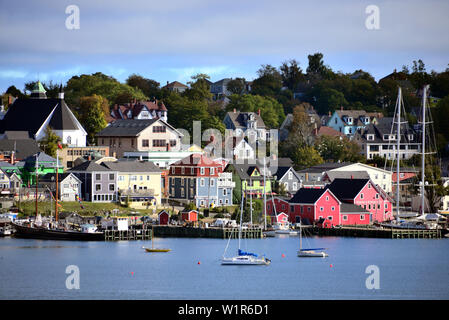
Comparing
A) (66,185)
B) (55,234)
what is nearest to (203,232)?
(55,234)

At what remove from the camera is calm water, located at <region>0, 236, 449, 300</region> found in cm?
5844

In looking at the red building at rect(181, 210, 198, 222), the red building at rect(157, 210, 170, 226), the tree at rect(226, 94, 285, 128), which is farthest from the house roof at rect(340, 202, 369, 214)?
the tree at rect(226, 94, 285, 128)

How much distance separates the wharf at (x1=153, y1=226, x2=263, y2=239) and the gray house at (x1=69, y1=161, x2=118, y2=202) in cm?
1003

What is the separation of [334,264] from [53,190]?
105 feet

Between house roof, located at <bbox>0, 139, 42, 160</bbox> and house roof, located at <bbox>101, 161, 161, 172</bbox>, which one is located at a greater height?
house roof, located at <bbox>0, 139, 42, 160</bbox>

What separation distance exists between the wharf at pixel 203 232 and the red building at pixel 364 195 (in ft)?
39.9

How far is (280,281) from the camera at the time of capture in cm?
6206

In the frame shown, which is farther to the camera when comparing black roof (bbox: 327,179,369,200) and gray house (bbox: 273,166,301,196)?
gray house (bbox: 273,166,301,196)

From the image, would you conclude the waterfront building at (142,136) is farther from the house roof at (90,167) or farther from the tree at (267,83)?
the tree at (267,83)

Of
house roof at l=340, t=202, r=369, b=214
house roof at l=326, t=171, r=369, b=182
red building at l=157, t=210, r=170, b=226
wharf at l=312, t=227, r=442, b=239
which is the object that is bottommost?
wharf at l=312, t=227, r=442, b=239

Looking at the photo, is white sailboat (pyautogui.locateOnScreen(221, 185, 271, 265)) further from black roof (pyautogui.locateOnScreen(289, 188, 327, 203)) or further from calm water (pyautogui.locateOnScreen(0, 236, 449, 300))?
black roof (pyautogui.locateOnScreen(289, 188, 327, 203))

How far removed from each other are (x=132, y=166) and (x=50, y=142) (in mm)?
13972

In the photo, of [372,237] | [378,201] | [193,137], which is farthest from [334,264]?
[193,137]

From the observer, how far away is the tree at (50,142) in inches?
4195
